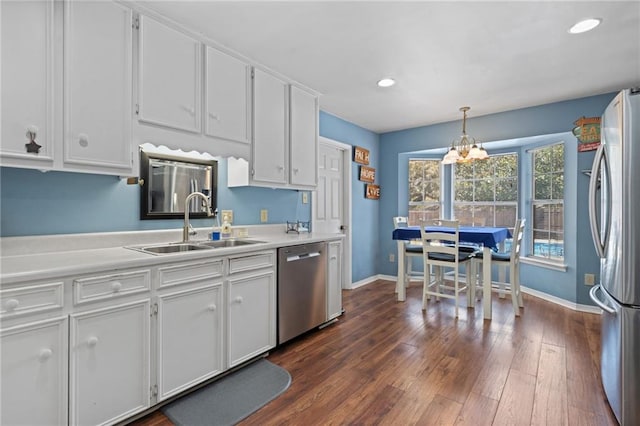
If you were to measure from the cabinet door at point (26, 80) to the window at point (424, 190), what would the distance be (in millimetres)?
4741

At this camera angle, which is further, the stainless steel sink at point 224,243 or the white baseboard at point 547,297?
the white baseboard at point 547,297

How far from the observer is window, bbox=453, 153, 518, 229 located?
4.79 meters

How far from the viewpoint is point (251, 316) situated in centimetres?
238

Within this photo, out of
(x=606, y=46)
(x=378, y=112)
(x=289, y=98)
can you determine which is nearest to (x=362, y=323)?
(x=289, y=98)

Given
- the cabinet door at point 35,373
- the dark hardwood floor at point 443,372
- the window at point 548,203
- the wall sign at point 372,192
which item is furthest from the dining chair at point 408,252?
the cabinet door at point 35,373

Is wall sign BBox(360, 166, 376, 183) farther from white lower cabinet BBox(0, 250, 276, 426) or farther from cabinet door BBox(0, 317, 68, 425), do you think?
cabinet door BBox(0, 317, 68, 425)

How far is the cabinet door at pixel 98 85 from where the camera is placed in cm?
175

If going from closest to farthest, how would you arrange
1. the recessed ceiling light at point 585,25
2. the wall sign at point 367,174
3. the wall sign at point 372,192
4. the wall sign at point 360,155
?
A: the recessed ceiling light at point 585,25 < the wall sign at point 360,155 < the wall sign at point 367,174 < the wall sign at point 372,192

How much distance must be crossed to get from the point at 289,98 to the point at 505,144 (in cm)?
329

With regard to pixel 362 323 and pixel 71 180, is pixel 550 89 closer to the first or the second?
pixel 362 323

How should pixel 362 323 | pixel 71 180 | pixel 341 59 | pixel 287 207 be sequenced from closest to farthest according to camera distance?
pixel 71 180, pixel 341 59, pixel 362 323, pixel 287 207

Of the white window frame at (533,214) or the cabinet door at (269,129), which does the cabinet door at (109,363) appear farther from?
the white window frame at (533,214)

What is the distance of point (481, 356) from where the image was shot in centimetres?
256

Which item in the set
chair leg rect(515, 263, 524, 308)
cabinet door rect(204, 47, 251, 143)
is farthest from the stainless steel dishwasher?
chair leg rect(515, 263, 524, 308)
